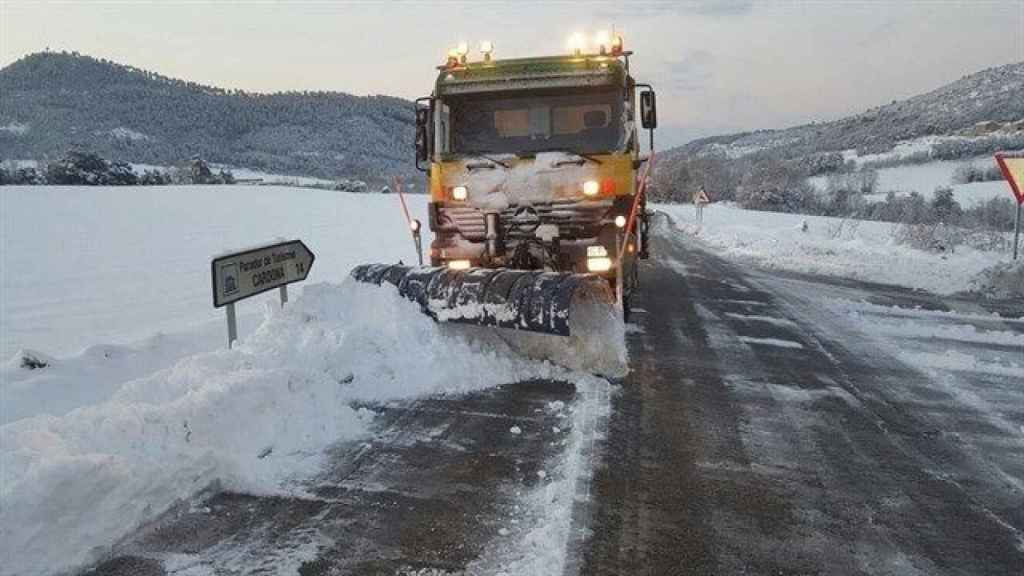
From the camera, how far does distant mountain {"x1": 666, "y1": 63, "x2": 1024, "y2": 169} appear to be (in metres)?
85.1

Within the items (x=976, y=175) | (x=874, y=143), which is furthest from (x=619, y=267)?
(x=874, y=143)

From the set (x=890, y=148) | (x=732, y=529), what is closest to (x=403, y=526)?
(x=732, y=529)

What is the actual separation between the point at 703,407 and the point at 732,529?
2028mm

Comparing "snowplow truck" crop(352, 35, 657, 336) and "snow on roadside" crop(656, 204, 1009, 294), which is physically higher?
"snowplow truck" crop(352, 35, 657, 336)

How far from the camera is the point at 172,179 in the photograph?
39438 mm

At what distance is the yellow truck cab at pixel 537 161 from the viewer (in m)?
7.88

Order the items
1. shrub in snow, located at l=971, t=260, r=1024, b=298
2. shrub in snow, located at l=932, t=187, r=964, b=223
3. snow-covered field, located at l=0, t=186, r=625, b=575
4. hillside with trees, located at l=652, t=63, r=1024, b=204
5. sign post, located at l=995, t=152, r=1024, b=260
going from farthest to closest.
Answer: hillside with trees, located at l=652, t=63, r=1024, b=204 → shrub in snow, located at l=932, t=187, r=964, b=223 → sign post, located at l=995, t=152, r=1024, b=260 → shrub in snow, located at l=971, t=260, r=1024, b=298 → snow-covered field, located at l=0, t=186, r=625, b=575

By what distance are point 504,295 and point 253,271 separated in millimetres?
2114

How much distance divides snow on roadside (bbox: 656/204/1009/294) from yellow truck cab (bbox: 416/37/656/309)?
6.77 m

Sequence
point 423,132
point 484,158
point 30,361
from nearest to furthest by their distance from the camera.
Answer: point 30,361 < point 484,158 < point 423,132

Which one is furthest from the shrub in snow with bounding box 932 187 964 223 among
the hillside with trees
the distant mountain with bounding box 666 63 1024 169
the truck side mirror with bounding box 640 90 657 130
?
the distant mountain with bounding box 666 63 1024 169

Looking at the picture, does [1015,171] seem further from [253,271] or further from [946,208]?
[946,208]

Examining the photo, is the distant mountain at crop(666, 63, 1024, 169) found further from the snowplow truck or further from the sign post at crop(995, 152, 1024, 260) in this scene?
the snowplow truck

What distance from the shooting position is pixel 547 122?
8.29m
